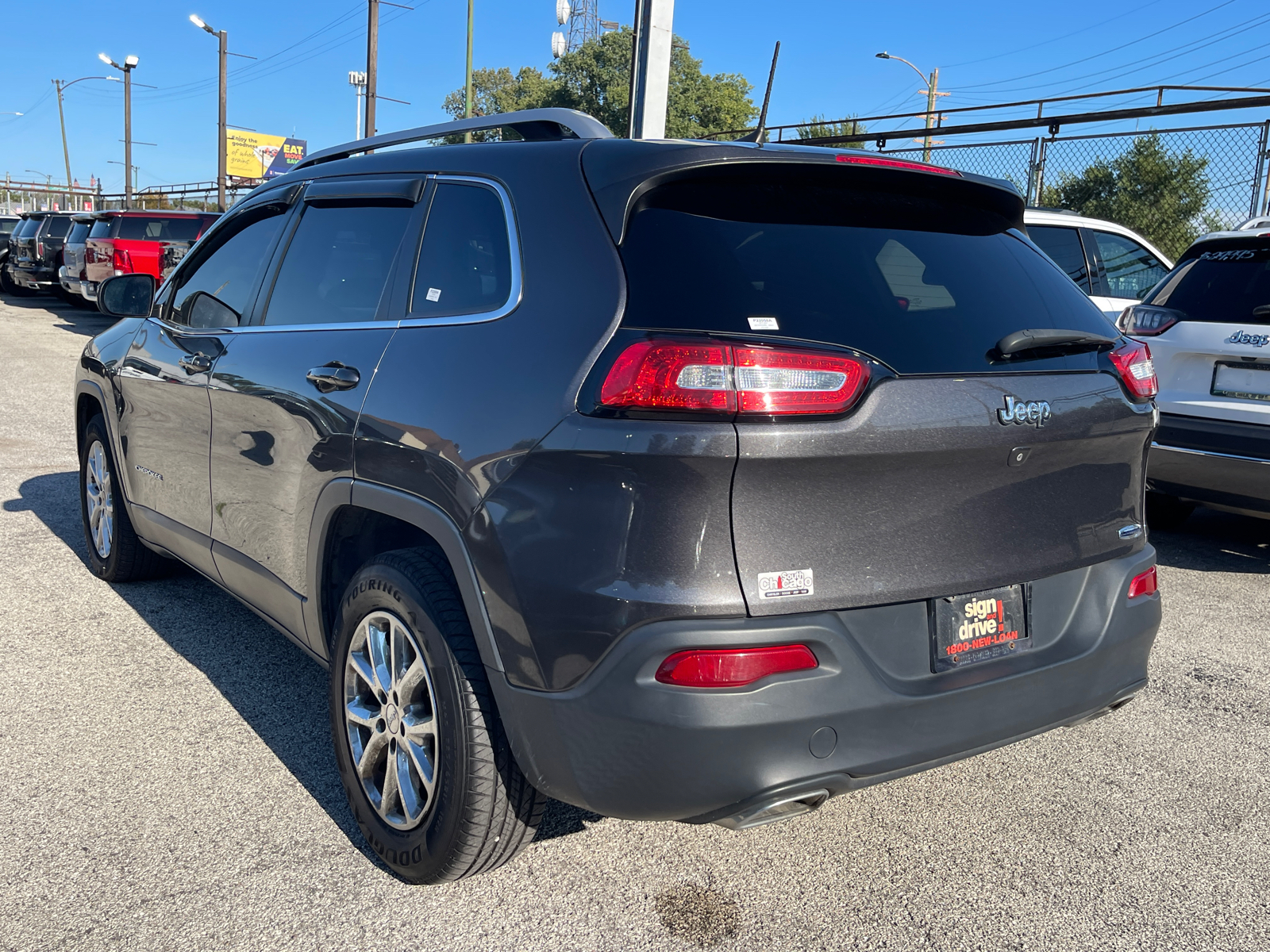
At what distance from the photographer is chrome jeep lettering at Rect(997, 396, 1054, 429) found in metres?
2.41

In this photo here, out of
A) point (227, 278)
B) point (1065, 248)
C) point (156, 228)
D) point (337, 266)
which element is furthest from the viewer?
point (156, 228)

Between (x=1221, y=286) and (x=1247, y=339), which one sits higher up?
(x=1221, y=286)

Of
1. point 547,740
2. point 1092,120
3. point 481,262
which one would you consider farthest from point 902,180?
point 1092,120

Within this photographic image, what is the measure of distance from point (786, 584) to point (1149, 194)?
733 inches

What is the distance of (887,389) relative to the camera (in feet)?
7.38

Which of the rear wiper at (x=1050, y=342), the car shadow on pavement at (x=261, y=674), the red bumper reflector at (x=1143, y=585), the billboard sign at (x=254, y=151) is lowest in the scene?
the car shadow on pavement at (x=261, y=674)

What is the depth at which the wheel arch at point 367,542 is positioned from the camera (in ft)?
7.96

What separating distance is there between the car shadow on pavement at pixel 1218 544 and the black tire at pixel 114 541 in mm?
5336

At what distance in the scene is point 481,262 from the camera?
2.69m

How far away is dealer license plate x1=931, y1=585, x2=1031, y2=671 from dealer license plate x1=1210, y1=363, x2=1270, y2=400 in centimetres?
367

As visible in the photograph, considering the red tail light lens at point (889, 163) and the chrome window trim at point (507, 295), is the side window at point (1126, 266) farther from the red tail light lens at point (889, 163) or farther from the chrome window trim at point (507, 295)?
the chrome window trim at point (507, 295)

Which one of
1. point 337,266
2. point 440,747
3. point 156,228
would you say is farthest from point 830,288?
point 156,228

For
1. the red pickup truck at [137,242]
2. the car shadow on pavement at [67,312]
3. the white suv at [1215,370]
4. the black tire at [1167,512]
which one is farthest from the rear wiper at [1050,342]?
the car shadow on pavement at [67,312]

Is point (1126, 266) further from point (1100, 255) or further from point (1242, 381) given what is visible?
point (1242, 381)
